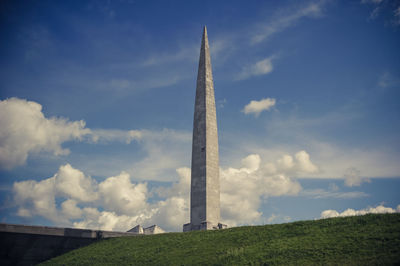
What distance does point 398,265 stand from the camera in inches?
509

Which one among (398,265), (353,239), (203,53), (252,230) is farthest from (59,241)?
(203,53)

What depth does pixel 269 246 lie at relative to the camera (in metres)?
17.6

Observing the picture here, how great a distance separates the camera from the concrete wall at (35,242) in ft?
76.0

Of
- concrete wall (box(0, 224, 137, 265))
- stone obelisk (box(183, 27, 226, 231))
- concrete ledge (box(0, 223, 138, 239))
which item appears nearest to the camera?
concrete wall (box(0, 224, 137, 265))

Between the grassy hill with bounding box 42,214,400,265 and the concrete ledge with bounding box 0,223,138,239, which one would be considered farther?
the concrete ledge with bounding box 0,223,138,239

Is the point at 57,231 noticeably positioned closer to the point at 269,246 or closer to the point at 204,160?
the point at 269,246

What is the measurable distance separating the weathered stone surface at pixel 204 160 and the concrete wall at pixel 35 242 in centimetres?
1191

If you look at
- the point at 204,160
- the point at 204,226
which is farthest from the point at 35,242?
the point at 204,160

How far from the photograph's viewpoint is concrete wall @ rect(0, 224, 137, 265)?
23156 millimetres

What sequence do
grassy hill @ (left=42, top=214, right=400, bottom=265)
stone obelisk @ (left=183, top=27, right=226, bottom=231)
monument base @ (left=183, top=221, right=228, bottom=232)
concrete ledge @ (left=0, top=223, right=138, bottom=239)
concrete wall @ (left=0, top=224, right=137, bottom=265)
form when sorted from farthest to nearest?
stone obelisk @ (left=183, top=27, right=226, bottom=231), monument base @ (left=183, top=221, right=228, bottom=232), concrete ledge @ (left=0, top=223, right=138, bottom=239), concrete wall @ (left=0, top=224, right=137, bottom=265), grassy hill @ (left=42, top=214, right=400, bottom=265)

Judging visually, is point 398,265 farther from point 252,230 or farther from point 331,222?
point 252,230

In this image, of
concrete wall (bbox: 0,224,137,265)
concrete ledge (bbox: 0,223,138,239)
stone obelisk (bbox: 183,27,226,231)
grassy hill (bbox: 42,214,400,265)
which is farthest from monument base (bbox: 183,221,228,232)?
concrete wall (bbox: 0,224,137,265)

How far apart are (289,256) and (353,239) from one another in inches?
117

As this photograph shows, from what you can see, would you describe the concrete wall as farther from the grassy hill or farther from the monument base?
the monument base
